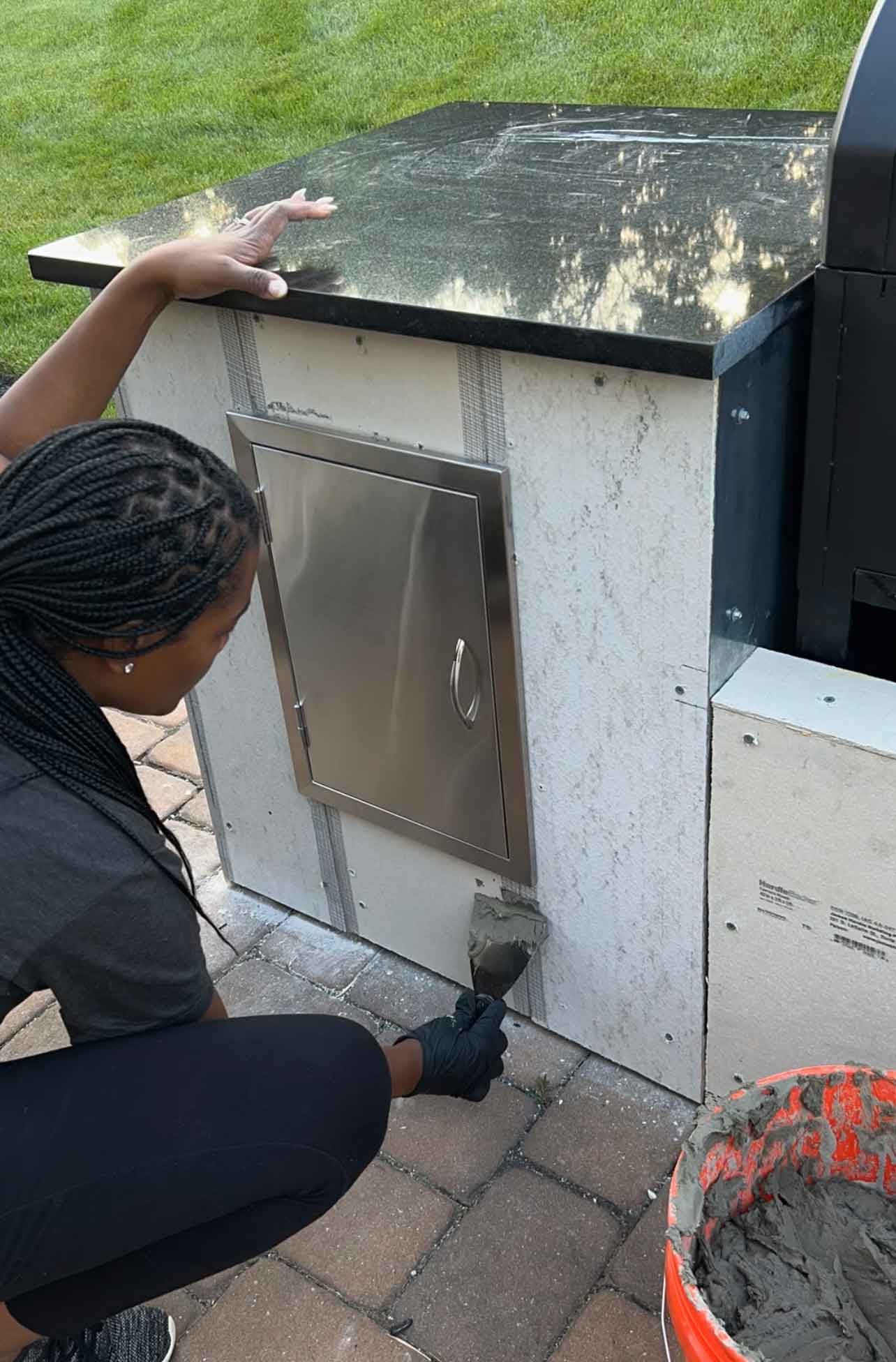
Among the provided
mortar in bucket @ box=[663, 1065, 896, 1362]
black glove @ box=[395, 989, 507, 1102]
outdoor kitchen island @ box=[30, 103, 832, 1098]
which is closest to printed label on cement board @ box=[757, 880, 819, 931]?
outdoor kitchen island @ box=[30, 103, 832, 1098]

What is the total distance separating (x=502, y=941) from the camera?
2.27 m

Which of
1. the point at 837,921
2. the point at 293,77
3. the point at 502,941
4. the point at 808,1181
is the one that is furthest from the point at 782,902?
the point at 293,77

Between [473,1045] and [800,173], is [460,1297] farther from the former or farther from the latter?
[800,173]

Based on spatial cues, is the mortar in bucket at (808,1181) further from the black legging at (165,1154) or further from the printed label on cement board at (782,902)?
the black legging at (165,1154)

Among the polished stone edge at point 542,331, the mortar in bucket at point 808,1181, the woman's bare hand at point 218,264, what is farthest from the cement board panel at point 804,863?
the woman's bare hand at point 218,264

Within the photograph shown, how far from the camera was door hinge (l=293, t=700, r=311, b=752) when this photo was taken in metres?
2.42

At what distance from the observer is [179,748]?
131 inches

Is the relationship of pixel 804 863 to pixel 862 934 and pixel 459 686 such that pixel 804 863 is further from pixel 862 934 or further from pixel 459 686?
pixel 459 686

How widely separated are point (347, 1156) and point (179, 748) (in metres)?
1.74

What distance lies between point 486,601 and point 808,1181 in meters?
0.96

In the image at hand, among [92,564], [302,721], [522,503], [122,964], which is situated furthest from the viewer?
[302,721]

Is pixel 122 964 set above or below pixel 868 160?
below

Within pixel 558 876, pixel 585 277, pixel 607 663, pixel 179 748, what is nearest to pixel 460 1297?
pixel 558 876

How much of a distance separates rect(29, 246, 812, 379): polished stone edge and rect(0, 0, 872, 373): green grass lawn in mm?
3513
